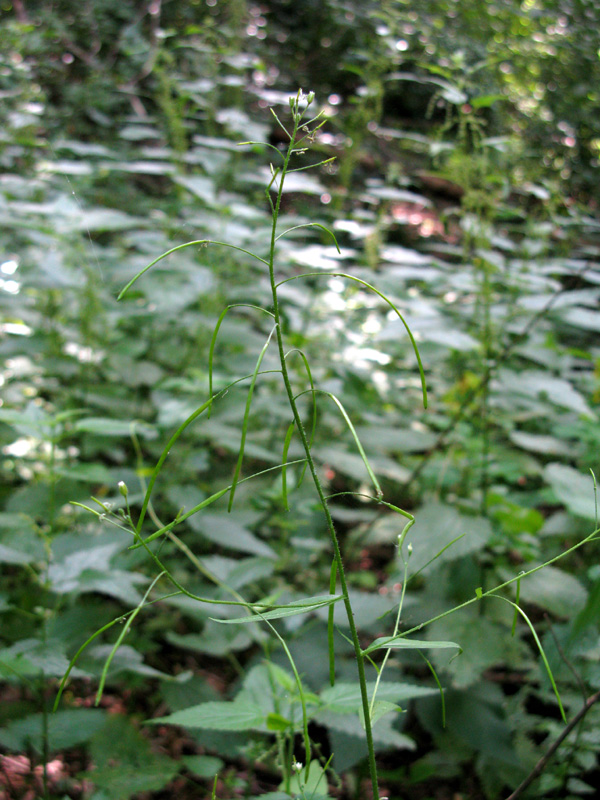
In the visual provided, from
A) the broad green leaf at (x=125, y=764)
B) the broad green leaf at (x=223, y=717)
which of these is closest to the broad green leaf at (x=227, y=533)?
the broad green leaf at (x=125, y=764)

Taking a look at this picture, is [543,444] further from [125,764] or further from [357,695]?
[125,764]

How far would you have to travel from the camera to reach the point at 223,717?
25.0 inches

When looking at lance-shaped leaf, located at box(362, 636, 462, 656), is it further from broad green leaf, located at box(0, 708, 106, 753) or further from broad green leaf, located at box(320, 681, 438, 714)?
broad green leaf, located at box(0, 708, 106, 753)

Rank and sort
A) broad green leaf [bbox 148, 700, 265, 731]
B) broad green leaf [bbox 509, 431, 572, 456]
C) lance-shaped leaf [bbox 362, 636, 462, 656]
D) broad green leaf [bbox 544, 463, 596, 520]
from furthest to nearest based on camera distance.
Answer: broad green leaf [bbox 509, 431, 572, 456] < broad green leaf [bbox 544, 463, 596, 520] < broad green leaf [bbox 148, 700, 265, 731] < lance-shaped leaf [bbox 362, 636, 462, 656]

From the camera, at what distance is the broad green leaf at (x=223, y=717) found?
24.2 inches

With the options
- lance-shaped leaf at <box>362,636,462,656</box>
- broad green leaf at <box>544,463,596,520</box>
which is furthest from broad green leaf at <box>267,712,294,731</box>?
broad green leaf at <box>544,463,596,520</box>

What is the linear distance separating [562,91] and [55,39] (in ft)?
12.8

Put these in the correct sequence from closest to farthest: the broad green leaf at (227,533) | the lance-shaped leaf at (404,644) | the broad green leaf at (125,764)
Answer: the lance-shaped leaf at (404,644)
the broad green leaf at (125,764)
the broad green leaf at (227,533)

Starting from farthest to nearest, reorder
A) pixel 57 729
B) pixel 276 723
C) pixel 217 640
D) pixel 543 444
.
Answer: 1. pixel 543 444
2. pixel 217 640
3. pixel 57 729
4. pixel 276 723

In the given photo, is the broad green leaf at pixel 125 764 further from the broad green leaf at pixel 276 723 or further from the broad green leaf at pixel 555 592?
the broad green leaf at pixel 555 592

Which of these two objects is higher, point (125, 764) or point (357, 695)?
point (357, 695)

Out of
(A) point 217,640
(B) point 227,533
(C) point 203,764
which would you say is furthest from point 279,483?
(C) point 203,764

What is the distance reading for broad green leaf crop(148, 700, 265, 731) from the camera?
616 mm

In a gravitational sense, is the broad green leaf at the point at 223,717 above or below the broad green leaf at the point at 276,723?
below
